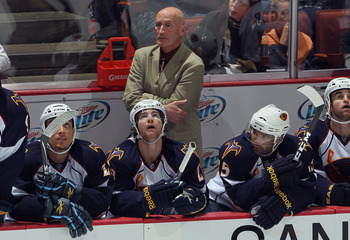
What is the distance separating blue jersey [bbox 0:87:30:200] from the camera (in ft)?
12.3

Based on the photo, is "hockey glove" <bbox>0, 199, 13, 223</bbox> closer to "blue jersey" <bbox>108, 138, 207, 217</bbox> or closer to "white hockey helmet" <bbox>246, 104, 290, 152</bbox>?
"blue jersey" <bbox>108, 138, 207, 217</bbox>

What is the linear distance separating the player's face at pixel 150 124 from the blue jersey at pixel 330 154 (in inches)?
38.1

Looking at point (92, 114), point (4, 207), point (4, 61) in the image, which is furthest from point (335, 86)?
point (4, 61)

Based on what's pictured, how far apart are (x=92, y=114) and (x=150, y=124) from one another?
60.2 inches

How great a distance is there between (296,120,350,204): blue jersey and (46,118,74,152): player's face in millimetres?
1513

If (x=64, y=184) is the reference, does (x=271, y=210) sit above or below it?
below

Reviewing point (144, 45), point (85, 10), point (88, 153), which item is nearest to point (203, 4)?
point (144, 45)

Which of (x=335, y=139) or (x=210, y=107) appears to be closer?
(x=335, y=139)

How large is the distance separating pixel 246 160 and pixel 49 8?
92.5 inches

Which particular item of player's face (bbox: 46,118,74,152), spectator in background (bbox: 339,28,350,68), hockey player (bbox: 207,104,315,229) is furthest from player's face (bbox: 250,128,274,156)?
spectator in background (bbox: 339,28,350,68)

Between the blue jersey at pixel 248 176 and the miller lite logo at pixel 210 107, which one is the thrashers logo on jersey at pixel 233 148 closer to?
the blue jersey at pixel 248 176

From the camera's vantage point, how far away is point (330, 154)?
14.9 feet

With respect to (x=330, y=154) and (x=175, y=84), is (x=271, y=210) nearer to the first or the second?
(x=330, y=154)

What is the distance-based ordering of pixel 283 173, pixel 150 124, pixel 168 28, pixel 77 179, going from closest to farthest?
pixel 283 173 → pixel 77 179 → pixel 150 124 → pixel 168 28
